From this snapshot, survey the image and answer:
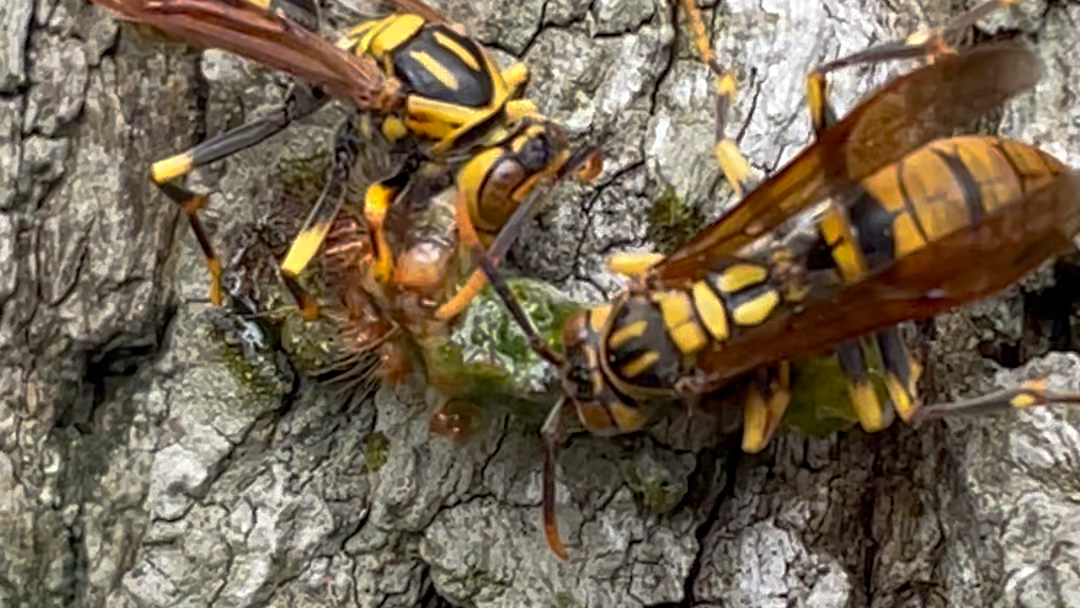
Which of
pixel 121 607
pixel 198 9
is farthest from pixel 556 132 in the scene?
pixel 121 607

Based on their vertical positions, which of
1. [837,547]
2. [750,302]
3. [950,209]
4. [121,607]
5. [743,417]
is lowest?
[121,607]

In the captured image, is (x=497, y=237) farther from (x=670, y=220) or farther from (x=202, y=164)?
(x=202, y=164)

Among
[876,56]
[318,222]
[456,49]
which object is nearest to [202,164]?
[318,222]

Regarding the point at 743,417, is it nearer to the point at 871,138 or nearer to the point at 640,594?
the point at 640,594

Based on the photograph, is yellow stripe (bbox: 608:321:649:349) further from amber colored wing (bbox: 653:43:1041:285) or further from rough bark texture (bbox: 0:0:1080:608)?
amber colored wing (bbox: 653:43:1041:285)

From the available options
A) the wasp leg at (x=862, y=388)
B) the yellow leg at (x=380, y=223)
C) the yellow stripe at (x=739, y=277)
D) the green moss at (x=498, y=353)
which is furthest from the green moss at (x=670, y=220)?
the yellow leg at (x=380, y=223)

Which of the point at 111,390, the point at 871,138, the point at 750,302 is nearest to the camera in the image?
the point at 871,138
